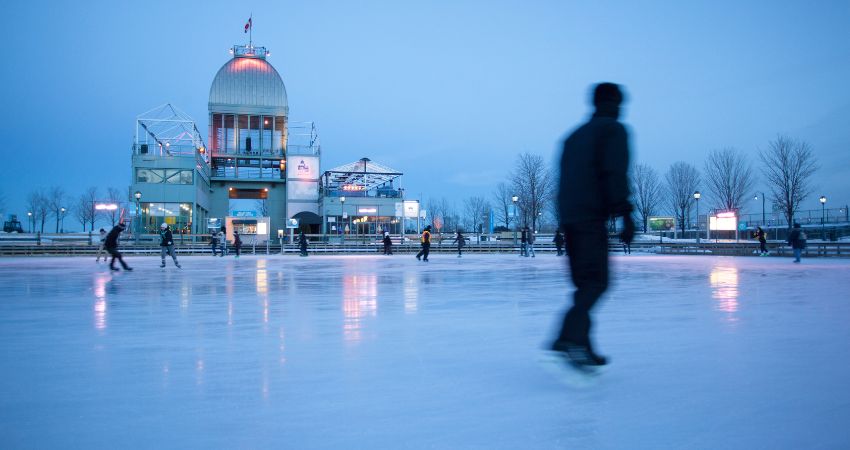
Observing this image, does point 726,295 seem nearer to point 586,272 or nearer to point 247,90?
point 586,272

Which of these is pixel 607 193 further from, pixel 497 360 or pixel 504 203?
pixel 504 203

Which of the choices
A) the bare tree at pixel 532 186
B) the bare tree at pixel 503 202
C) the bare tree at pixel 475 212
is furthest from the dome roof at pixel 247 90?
the bare tree at pixel 475 212

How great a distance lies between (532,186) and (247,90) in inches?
1039

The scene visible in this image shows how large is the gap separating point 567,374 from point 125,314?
17.5 ft

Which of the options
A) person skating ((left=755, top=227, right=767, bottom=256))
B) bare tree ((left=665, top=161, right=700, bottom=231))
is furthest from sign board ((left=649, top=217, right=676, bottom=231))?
person skating ((left=755, top=227, right=767, bottom=256))

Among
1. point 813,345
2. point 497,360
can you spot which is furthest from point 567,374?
point 813,345

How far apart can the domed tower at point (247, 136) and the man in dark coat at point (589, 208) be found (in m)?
46.9

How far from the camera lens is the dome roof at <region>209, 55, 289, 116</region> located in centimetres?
4725

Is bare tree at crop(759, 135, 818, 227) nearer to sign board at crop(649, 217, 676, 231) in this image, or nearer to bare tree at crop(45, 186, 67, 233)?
sign board at crop(649, 217, 676, 231)

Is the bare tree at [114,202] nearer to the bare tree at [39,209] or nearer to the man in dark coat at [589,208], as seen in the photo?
the bare tree at [39,209]

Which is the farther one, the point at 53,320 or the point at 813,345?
the point at 53,320

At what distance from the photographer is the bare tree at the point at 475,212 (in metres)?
79.6

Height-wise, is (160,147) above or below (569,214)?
above

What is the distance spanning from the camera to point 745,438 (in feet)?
7.42
